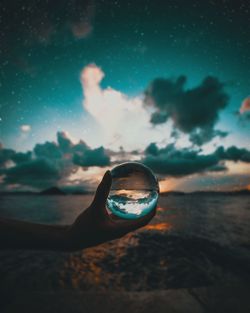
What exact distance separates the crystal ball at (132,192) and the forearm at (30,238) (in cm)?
99

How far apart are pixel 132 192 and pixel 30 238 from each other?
4.63 feet

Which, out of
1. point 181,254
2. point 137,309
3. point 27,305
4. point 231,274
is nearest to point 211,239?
point 181,254

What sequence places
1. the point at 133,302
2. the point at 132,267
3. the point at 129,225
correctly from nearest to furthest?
the point at 129,225, the point at 133,302, the point at 132,267

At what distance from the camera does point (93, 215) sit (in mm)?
1986

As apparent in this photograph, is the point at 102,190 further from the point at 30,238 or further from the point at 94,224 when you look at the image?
the point at 30,238

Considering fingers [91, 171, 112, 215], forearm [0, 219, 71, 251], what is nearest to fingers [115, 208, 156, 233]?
fingers [91, 171, 112, 215]

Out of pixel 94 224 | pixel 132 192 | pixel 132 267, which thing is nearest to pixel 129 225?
pixel 94 224

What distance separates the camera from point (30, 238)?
1.98 m

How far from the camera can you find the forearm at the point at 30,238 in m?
1.93

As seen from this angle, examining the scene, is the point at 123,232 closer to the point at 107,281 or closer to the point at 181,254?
the point at 107,281

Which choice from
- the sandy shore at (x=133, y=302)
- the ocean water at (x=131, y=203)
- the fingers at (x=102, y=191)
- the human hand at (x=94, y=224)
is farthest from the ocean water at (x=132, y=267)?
the fingers at (x=102, y=191)

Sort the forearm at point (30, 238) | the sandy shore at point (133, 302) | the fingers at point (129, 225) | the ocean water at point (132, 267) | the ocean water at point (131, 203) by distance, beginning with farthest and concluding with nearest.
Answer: the ocean water at point (132, 267)
the ocean water at point (131, 203)
the sandy shore at point (133, 302)
the fingers at point (129, 225)
the forearm at point (30, 238)

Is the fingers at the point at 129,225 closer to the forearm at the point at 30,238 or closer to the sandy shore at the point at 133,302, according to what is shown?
the forearm at the point at 30,238

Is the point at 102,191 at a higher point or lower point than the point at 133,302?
higher
